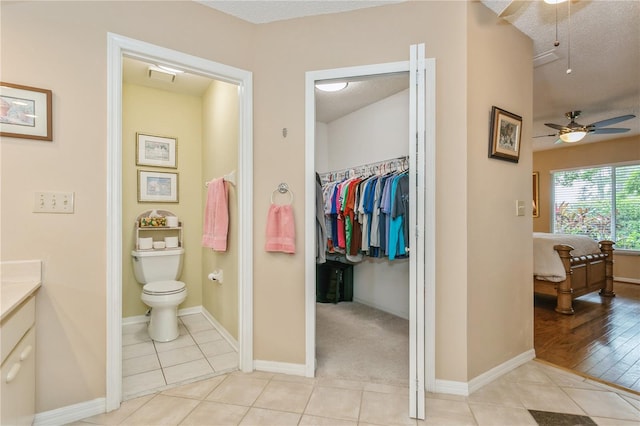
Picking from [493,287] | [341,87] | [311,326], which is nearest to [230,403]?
[311,326]

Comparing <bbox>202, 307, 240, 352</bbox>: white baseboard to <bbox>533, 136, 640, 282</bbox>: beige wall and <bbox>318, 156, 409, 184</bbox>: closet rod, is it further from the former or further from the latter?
<bbox>533, 136, 640, 282</bbox>: beige wall

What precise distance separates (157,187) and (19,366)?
2260mm

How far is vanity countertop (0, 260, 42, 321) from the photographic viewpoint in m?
1.42

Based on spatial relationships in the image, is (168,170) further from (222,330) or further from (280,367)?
(280,367)

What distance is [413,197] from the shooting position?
1921 millimetres

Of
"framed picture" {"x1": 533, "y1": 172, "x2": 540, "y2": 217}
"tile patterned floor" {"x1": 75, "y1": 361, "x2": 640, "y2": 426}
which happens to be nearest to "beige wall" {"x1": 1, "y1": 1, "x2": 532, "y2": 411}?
"tile patterned floor" {"x1": 75, "y1": 361, "x2": 640, "y2": 426}

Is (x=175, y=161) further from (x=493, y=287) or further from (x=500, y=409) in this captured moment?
(x=500, y=409)

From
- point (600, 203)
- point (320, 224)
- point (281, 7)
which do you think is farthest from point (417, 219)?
point (600, 203)

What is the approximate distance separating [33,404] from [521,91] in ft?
11.7

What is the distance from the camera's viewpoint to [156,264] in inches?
124

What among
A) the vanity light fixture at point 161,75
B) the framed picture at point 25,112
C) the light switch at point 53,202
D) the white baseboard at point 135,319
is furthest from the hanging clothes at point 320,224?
the white baseboard at point 135,319

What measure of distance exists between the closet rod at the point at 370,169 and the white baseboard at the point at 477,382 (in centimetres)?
182

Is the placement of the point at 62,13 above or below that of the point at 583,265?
above

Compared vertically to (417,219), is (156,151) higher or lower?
→ higher
